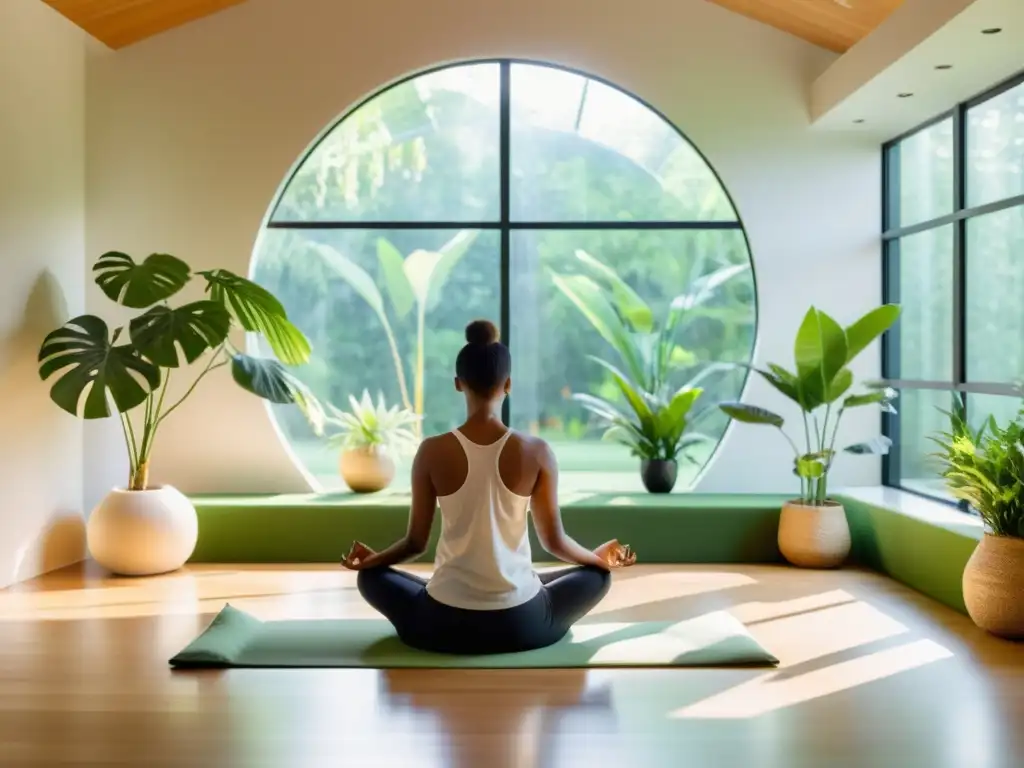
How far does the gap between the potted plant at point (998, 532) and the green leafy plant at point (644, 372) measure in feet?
6.79

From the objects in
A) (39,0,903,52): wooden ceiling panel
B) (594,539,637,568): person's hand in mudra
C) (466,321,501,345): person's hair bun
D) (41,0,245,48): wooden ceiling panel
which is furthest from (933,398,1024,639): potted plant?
(41,0,245,48): wooden ceiling panel

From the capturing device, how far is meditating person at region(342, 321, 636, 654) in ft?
11.3

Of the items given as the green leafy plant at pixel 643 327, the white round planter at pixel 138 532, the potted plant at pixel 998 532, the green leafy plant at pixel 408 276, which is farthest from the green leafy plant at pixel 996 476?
the green leafy plant at pixel 408 276

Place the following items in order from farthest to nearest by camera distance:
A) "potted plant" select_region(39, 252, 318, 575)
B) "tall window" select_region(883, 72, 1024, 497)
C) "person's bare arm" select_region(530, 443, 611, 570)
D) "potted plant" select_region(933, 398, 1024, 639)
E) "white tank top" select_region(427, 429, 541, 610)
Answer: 1. "potted plant" select_region(39, 252, 318, 575)
2. "tall window" select_region(883, 72, 1024, 497)
3. "potted plant" select_region(933, 398, 1024, 639)
4. "person's bare arm" select_region(530, 443, 611, 570)
5. "white tank top" select_region(427, 429, 541, 610)

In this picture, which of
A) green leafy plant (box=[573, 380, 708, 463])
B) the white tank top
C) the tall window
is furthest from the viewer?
green leafy plant (box=[573, 380, 708, 463])

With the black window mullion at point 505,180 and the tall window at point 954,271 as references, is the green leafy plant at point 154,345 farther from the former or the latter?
the tall window at point 954,271

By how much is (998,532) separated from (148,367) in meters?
3.69

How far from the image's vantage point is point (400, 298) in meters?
8.08

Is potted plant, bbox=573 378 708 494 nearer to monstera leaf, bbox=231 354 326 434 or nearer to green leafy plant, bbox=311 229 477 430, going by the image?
monstera leaf, bbox=231 354 326 434

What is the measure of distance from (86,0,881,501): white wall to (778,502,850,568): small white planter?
32.8 inches

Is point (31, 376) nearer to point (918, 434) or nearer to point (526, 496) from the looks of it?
point (526, 496)

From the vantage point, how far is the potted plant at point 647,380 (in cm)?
606

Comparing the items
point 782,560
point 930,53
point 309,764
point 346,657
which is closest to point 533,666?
point 346,657

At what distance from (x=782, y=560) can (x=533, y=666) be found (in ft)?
8.49
